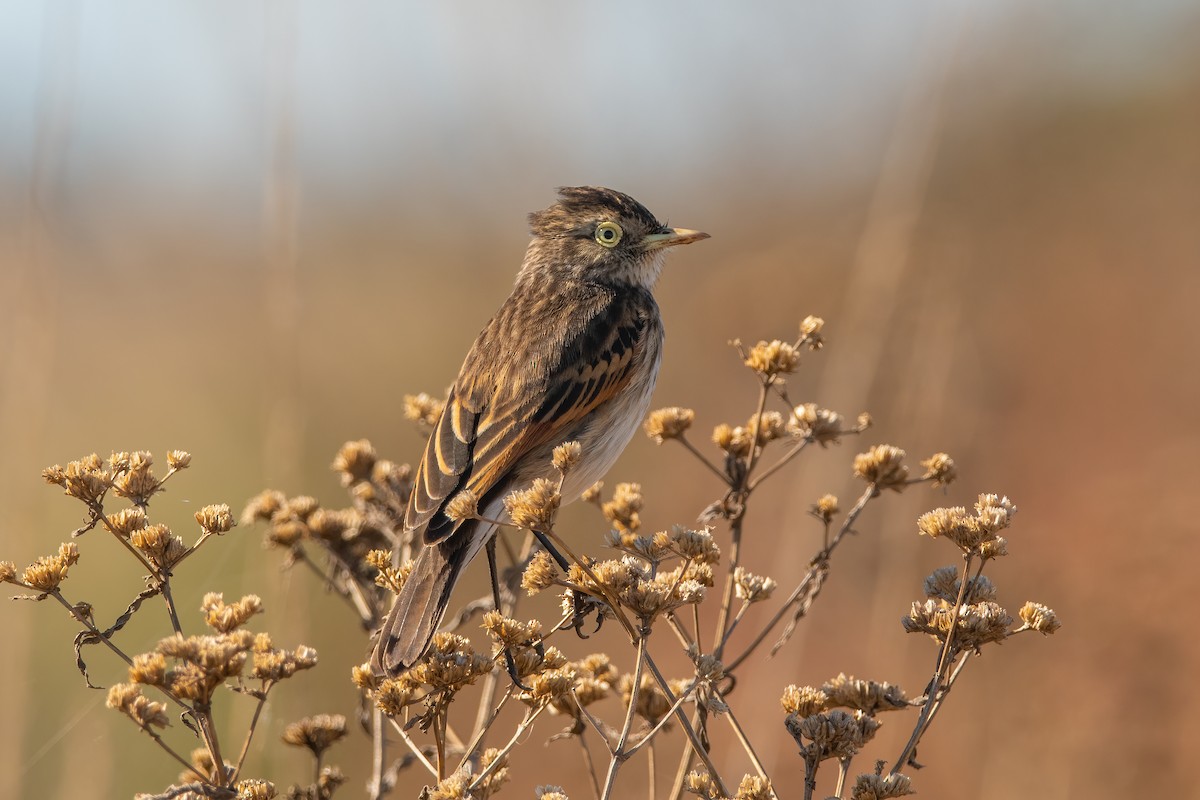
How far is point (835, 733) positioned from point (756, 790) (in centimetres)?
24

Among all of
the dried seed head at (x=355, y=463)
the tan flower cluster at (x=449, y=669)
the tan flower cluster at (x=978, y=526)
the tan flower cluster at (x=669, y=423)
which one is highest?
the tan flower cluster at (x=669, y=423)

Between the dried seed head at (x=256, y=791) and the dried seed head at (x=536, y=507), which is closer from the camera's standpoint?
the dried seed head at (x=256, y=791)

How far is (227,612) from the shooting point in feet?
9.44

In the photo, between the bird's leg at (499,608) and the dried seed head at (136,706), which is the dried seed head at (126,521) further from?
the bird's leg at (499,608)

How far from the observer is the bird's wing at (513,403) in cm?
421

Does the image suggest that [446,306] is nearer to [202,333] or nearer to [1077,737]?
[202,333]

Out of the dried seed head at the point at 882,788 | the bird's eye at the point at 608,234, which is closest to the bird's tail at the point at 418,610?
the dried seed head at the point at 882,788

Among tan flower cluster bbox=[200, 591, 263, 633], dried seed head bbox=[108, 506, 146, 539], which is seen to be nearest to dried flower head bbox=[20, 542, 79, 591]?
dried seed head bbox=[108, 506, 146, 539]

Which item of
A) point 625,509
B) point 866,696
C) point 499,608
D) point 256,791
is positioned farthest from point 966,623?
point 256,791

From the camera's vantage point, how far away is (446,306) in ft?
43.0

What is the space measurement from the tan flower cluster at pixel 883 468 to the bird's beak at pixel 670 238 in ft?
6.66

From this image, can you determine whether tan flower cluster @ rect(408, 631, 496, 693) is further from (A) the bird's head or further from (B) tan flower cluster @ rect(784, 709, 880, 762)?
(A) the bird's head

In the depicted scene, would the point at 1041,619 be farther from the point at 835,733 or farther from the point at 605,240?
the point at 605,240

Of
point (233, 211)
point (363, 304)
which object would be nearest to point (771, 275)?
point (363, 304)
